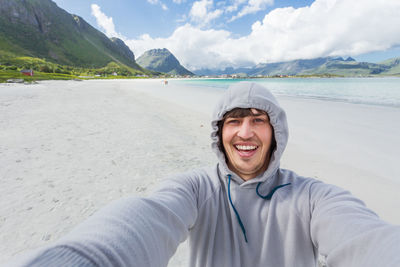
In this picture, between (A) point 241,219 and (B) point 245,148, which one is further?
(B) point 245,148

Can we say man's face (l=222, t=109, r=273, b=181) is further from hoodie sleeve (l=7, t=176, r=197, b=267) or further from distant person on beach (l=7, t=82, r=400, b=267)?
hoodie sleeve (l=7, t=176, r=197, b=267)

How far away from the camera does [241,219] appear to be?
5.65ft

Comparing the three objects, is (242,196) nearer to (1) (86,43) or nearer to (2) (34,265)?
(2) (34,265)

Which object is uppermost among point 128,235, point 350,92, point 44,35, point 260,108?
point 44,35

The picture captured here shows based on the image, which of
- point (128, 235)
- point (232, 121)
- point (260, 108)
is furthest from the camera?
point (232, 121)

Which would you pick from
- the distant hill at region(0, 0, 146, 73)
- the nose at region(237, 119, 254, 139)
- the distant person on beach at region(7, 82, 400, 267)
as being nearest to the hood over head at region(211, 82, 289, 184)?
the distant person on beach at region(7, 82, 400, 267)

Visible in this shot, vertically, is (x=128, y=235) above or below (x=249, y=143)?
below

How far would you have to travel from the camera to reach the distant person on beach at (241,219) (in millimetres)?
1021

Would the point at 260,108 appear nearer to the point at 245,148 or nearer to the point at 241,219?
the point at 245,148

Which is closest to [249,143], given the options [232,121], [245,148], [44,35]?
[245,148]

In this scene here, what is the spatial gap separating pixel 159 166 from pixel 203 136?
124 inches

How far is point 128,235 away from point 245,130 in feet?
4.76

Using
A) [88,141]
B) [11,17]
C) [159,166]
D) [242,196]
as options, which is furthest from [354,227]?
[11,17]

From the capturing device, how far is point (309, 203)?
5.44 feet
